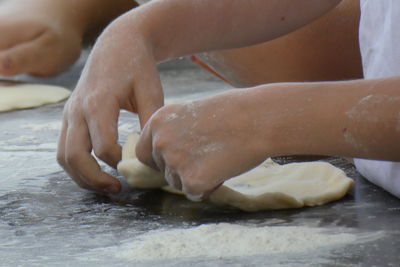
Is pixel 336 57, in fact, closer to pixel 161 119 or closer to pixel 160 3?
pixel 160 3

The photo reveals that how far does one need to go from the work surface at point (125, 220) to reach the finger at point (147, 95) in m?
0.14

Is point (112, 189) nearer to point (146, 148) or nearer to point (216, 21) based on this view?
point (146, 148)

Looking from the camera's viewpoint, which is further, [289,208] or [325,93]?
[289,208]

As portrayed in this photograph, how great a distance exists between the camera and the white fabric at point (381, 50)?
1247 millimetres

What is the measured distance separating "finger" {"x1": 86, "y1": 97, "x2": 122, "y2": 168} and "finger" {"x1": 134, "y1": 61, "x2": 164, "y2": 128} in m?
0.04

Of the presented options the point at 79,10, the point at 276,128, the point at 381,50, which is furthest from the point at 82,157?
the point at 79,10

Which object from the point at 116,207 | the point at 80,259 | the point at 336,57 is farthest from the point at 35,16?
the point at 80,259

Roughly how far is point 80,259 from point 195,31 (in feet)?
1.86

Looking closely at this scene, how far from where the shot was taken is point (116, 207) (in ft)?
4.12

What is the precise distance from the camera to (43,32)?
2.79 metres

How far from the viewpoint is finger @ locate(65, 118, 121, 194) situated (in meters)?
1.26

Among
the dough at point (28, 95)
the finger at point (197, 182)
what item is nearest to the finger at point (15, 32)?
the dough at point (28, 95)

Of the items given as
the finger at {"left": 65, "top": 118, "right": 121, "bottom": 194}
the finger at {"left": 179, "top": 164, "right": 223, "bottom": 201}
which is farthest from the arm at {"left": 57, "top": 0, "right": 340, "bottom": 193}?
the finger at {"left": 179, "top": 164, "right": 223, "bottom": 201}

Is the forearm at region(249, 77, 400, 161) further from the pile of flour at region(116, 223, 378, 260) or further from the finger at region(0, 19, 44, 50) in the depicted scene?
the finger at region(0, 19, 44, 50)
